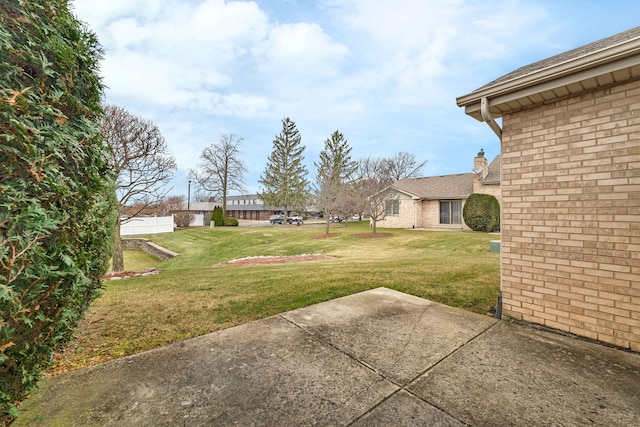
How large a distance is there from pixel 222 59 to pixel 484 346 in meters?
15.9

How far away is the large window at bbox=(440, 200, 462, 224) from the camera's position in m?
20.6

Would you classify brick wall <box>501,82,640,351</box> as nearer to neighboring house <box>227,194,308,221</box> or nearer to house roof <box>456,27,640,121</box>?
house roof <box>456,27,640,121</box>

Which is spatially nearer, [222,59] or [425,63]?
[425,63]

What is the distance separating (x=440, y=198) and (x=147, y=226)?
25.7 meters

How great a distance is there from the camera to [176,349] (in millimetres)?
2604

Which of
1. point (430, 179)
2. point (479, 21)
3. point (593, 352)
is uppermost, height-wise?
point (479, 21)

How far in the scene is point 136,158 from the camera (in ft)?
31.8

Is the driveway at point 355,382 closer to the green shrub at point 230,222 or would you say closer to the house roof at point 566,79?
the house roof at point 566,79

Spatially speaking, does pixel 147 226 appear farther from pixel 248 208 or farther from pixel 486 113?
pixel 248 208

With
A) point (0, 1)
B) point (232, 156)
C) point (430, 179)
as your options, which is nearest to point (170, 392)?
point (0, 1)

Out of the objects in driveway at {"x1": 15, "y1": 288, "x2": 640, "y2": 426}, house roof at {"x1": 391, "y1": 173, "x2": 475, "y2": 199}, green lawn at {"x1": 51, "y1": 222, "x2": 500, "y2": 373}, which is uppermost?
house roof at {"x1": 391, "y1": 173, "x2": 475, "y2": 199}

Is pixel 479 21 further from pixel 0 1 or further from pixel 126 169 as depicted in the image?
pixel 126 169

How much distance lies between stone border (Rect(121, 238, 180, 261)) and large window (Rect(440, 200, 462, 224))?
19.7 metres

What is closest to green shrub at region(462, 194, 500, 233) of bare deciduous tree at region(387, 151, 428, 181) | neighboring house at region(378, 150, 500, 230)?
neighboring house at region(378, 150, 500, 230)
